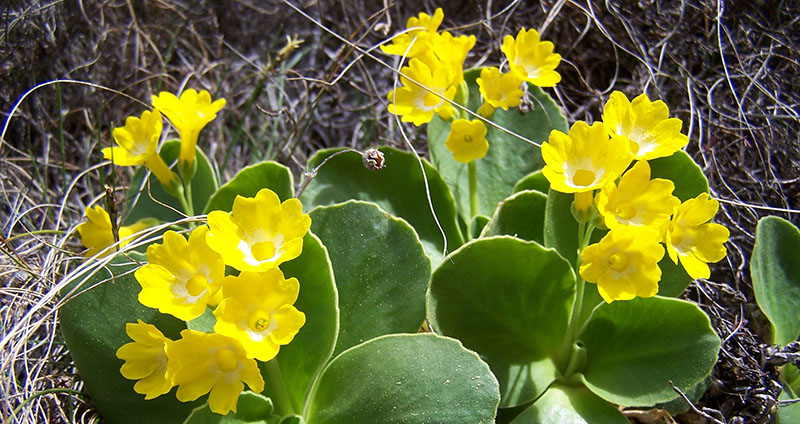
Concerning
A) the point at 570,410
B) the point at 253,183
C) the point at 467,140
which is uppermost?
the point at 467,140

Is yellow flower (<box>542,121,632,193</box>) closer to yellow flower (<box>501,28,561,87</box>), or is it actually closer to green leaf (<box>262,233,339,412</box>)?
yellow flower (<box>501,28,561,87</box>)

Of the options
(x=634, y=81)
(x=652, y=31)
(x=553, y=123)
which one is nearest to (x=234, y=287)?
(x=553, y=123)

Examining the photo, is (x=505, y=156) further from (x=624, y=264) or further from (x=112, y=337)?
(x=112, y=337)

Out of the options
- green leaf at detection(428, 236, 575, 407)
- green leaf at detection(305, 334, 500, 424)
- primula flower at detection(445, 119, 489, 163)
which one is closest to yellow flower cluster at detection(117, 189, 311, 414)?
green leaf at detection(305, 334, 500, 424)

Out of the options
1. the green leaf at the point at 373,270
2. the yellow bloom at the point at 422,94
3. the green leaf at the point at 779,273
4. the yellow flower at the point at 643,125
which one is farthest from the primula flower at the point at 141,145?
the green leaf at the point at 779,273

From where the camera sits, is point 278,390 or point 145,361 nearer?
point 145,361

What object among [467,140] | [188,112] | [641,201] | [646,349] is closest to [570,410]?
[646,349]
